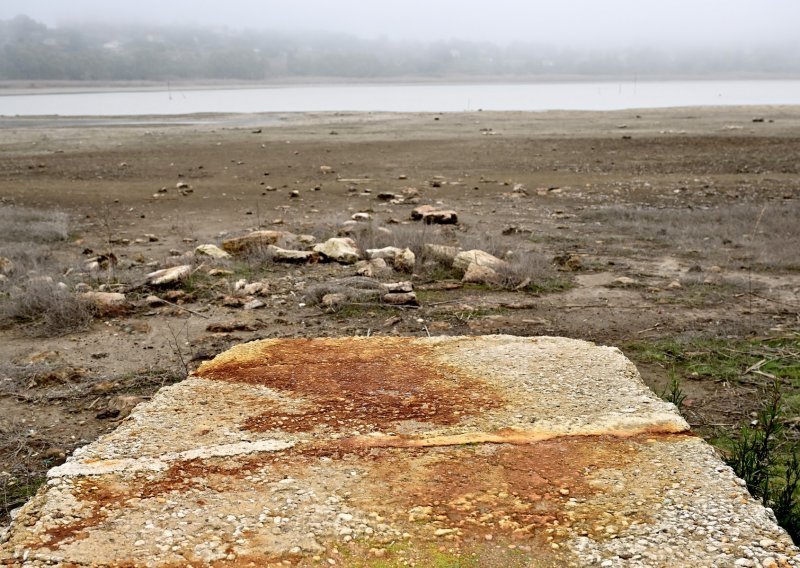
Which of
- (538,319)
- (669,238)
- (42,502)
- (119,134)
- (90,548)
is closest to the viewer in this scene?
(90,548)

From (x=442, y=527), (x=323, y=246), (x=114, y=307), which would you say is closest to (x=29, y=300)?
(x=114, y=307)

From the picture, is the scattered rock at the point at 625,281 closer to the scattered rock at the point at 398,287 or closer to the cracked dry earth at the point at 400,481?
the scattered rock at the point at 398,287

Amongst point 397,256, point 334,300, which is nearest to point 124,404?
point 334,300

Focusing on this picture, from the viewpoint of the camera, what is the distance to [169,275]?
725 centimetres

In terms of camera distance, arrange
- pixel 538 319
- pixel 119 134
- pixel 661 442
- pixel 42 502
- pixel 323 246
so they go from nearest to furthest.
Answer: pixel 42 502 → pixel 661 442 → pixel 538 319 → pixel 323 246 → pixel 119 134

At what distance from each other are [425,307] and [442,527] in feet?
13.3

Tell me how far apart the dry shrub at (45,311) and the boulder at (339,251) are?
102 inches

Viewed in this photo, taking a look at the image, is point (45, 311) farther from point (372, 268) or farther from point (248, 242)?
→ point (372, 268)

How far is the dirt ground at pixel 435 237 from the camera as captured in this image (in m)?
5.45

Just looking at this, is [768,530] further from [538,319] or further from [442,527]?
[538,319]

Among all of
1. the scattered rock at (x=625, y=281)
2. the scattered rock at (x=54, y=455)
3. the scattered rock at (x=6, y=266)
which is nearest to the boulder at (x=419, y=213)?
the scattered rock at (x=625, y=281)

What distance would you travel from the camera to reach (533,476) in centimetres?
297

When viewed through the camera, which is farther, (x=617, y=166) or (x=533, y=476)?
(x=617, y=166)

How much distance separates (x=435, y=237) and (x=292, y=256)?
1880 mm
